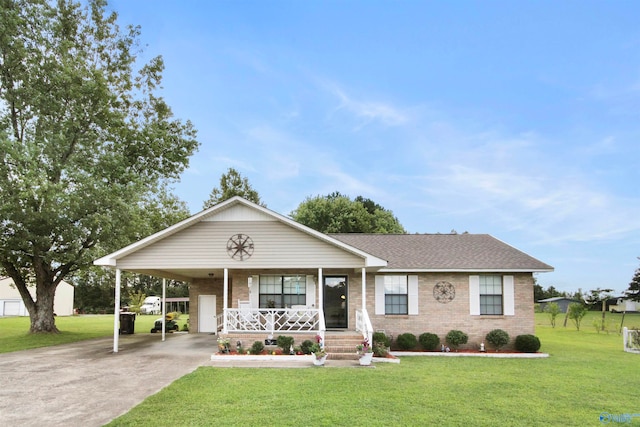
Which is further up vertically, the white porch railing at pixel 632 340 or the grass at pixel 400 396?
the grass at pixel 400 396

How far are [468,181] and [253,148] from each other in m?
12.2

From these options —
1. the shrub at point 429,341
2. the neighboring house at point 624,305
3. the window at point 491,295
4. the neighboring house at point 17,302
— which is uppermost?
the window at point 491,295

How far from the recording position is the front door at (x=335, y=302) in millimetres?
18641

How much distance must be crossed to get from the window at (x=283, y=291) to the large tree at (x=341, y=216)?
24602 mm

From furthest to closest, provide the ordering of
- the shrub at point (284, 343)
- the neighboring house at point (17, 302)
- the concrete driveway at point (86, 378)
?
1. the neighboring house at point (17, 302)
2. the shrub at point (284, 343)
3. the concrete driveway at point (86, 378)

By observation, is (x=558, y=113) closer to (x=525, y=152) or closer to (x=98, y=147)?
(x=525, y=152)

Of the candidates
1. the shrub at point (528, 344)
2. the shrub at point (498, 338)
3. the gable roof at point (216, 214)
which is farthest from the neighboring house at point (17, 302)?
the shrub at point (528, 344)

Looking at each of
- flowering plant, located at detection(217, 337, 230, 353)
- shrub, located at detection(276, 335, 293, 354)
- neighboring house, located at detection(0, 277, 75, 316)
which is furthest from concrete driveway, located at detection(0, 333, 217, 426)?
neighboring house, located at detection(0, 277, 75, 316)

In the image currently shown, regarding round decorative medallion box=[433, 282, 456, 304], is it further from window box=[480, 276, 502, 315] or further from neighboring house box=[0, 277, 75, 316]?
neighboring house box=[0, 277, 75, 316]

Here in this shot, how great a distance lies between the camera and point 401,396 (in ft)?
31.5

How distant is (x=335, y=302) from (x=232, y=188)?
82.5 feet

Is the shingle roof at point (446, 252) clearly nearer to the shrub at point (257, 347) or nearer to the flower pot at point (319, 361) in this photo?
the flower pot at point (319, 361)

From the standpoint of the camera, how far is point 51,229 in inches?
872

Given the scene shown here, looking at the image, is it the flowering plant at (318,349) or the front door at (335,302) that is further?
the front door at (335,302)
